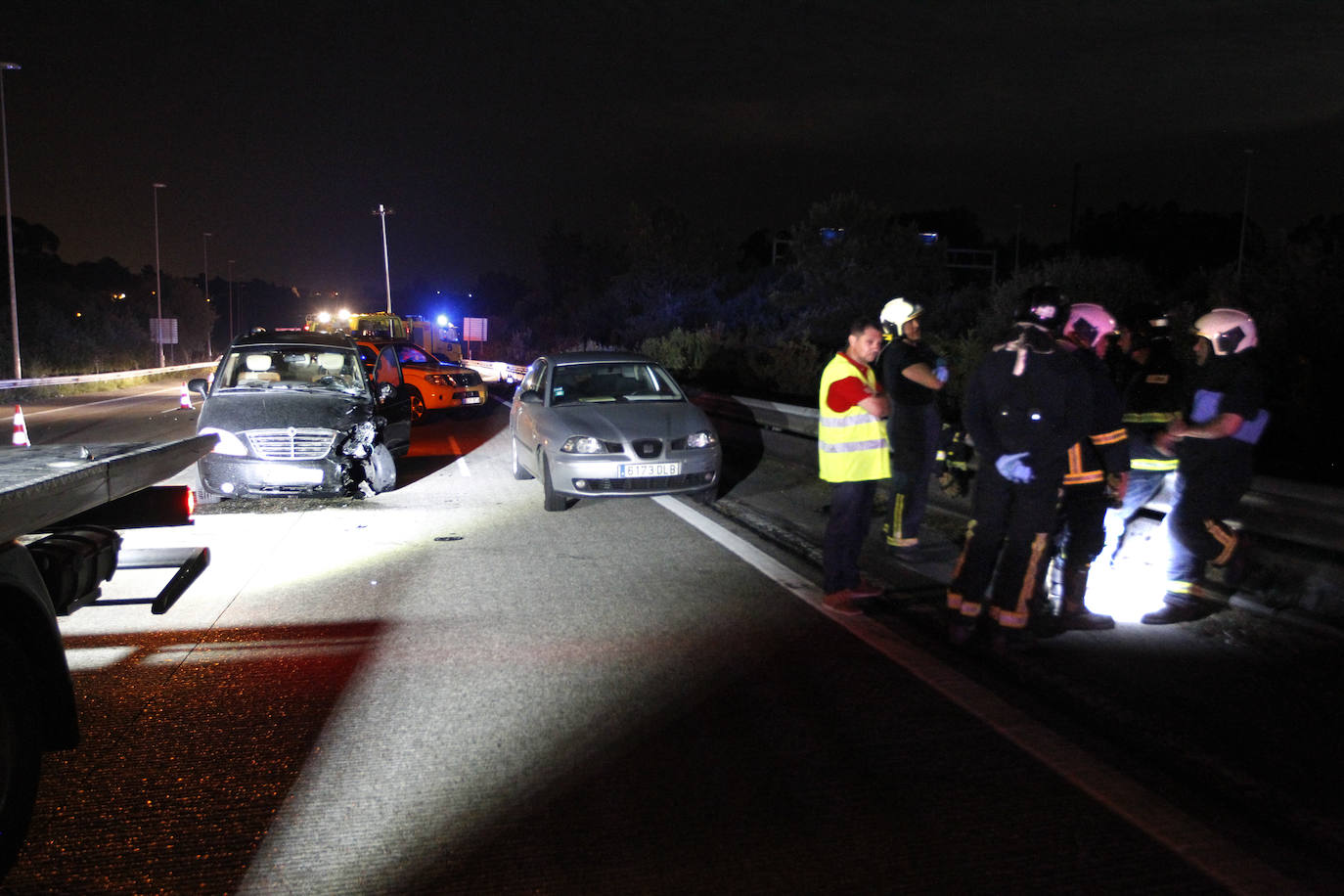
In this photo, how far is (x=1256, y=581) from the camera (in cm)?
626

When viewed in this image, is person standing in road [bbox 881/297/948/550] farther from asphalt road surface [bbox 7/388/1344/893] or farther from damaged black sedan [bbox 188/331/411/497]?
damaged black sedan [bbox 188/331/411/497]

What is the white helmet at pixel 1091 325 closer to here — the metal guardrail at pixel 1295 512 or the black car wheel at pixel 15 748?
the metal guardrail at pixel 1295 512

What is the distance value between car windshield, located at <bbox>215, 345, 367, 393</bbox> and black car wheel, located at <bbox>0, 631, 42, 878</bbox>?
7881 millimetres

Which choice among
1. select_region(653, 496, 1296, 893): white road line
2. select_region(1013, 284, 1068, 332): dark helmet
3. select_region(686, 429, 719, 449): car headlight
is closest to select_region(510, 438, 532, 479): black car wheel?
select_region(686, 429, 719, 449): car headlight

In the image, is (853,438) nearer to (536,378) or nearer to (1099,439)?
(1099,439)

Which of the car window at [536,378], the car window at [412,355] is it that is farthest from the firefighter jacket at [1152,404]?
the car window at [412,355]

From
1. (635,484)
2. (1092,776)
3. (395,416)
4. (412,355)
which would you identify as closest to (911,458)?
(635,484)

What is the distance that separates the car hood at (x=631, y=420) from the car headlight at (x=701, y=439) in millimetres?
→ 58

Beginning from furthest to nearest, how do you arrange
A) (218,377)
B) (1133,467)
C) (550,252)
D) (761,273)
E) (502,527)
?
1. (550,252)
2. (761,273)
3. (218,377)
4. (502,527)
5. (1133,467)

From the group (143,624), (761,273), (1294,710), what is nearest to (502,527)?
(143,624)

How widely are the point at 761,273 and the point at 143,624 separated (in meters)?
62.7

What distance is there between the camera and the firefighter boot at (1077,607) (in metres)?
5.72

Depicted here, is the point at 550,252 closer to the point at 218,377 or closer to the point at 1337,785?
the point at 218,377

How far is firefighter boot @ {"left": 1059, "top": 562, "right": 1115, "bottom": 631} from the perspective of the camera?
5723 mm
